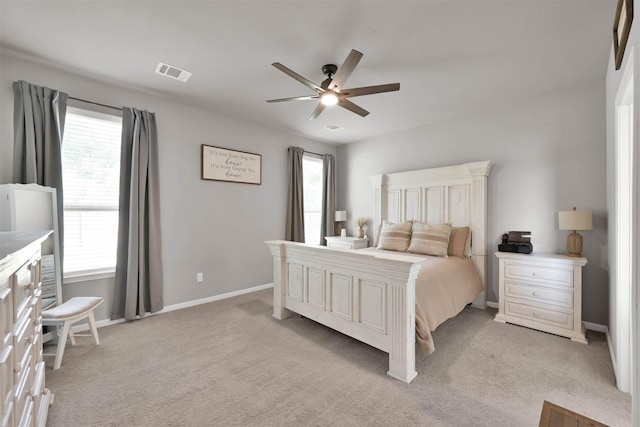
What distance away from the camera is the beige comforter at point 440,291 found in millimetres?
2135

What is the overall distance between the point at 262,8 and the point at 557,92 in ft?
11.1

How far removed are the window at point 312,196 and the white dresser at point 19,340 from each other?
3.78 metres

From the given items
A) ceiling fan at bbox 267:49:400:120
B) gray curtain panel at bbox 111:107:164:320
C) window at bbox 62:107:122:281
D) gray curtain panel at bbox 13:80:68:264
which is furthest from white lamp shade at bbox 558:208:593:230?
gray curtain panel at bbox 13:80:68:264

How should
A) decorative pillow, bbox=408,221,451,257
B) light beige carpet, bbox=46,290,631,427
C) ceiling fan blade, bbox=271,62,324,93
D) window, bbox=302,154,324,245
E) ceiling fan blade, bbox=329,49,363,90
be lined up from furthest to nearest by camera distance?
1. window, bbox=302,154,324,245
2. decorative pillow, bbox=408,221,451,257
3. ceiling fan blade, bbox=271,62,324,93
4. ceiling fan blade, bbox=329,49,363,90
5. light beige carpet, bbox=46,290,631,427

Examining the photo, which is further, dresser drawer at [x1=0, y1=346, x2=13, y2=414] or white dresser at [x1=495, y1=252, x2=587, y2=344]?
white dresser at [x1=495, y1=252, x2=587, y2=344]

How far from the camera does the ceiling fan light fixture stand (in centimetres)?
238

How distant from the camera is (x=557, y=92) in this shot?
3.14 m

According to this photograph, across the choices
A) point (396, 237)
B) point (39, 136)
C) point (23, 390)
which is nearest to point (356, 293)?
point (396, 237)

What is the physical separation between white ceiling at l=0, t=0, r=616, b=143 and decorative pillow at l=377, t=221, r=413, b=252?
5.71ft

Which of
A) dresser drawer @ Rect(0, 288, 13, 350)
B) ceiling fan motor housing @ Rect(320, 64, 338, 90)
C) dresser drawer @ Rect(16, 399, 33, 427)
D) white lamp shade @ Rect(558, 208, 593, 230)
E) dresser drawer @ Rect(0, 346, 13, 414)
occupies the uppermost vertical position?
ceiling fan motor housing @ Rect(320, 64, 338, 90)

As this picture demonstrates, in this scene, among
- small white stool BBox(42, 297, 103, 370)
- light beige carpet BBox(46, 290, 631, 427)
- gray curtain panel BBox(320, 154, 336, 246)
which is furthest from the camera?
gray curtain panel BBox(320, 154, 336, 246)

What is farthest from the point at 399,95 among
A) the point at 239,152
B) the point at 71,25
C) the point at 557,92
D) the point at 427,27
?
the point at 71,25

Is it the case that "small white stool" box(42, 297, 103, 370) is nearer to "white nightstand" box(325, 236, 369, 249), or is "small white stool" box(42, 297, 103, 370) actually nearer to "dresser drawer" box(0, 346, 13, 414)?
"dresser drawer" box(0, 346, 13, 414)

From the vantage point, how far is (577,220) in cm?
272
